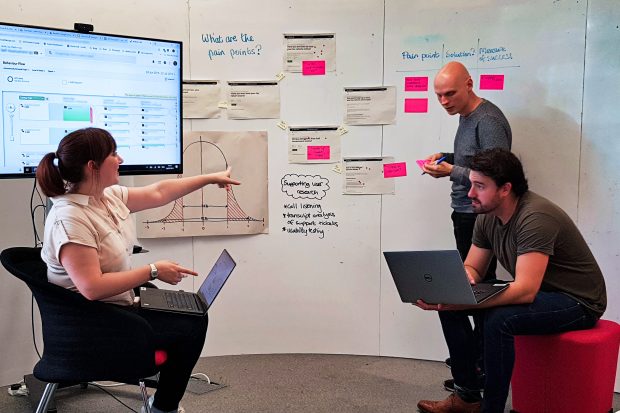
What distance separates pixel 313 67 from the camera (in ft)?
11.1

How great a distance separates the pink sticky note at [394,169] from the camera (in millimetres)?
3404

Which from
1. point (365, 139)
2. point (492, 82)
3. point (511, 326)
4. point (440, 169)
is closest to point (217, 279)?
point (511, 326)

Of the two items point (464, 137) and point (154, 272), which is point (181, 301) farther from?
point (464, 137)

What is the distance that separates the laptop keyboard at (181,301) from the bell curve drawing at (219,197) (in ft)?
3.43

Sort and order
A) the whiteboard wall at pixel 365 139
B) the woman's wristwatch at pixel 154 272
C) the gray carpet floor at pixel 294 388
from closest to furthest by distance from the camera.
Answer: the woman's wristwatch at pixel 154 272
the gray carpet floor at pixel 294 388
the whiteboard wall at pixel 365 139

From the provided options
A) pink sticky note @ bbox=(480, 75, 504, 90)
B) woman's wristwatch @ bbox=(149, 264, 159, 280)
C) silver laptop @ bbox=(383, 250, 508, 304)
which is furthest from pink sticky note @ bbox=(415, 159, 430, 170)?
woman's wristwatch @ bbox=(149, 264, 159, 280)

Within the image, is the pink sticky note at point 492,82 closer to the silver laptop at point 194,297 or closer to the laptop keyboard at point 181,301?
the silver laptop at point 194,297

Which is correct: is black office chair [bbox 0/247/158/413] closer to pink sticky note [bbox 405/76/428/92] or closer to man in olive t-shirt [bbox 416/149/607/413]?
man in olive t-shirt [bbox 416/149/607/413]

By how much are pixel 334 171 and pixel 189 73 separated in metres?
0.91

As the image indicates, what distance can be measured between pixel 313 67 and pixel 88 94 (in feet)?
4.14

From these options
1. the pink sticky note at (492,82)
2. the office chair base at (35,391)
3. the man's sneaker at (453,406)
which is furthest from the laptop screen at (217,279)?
the pink sticky note at (492,82)

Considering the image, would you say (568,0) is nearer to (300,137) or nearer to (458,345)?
(300,137)

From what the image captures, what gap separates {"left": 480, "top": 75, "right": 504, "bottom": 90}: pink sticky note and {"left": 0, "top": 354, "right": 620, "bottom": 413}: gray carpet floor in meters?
1.45

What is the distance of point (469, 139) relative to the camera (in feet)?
9.70
